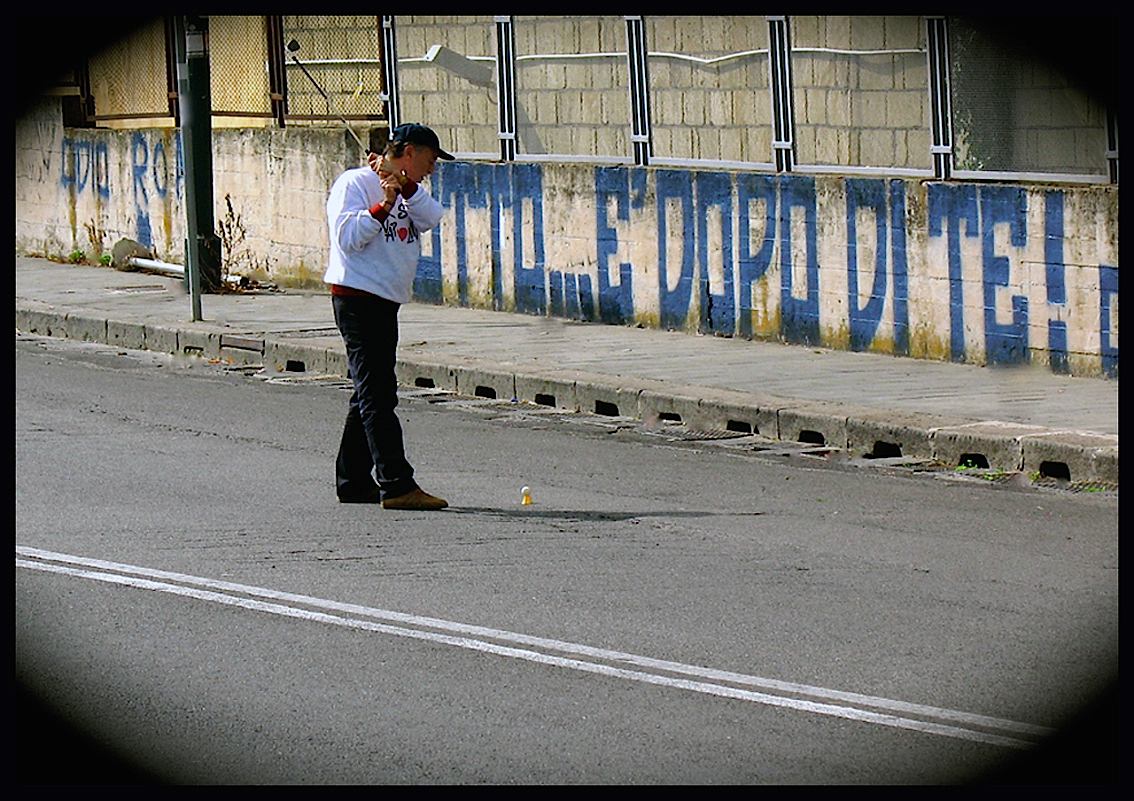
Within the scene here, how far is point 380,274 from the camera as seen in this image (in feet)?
28.2

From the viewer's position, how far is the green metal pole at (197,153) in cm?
1534

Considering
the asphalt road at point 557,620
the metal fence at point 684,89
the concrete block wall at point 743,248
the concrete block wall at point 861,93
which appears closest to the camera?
the asphalt road at point 557,620

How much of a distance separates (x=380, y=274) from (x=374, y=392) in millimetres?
552

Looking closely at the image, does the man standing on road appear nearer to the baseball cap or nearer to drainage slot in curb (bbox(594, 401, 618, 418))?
the baseball cap

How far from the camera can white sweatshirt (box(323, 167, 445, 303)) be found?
333 inches

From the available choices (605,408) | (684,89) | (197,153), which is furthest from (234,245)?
(605,408)

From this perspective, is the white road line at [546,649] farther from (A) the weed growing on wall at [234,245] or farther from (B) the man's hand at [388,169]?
(A) the weed growing on wall at [234,245]

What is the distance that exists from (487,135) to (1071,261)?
5988mm

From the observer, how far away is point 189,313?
15.9m

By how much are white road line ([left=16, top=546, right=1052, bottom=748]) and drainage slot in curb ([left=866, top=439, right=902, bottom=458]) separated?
4125mm

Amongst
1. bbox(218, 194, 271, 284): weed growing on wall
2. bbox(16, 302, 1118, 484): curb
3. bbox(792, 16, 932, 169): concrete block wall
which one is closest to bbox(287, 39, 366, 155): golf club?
bbox(218, 194, 271, 284): weed growing on wall

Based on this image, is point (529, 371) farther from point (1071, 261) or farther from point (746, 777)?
point (746, 777)

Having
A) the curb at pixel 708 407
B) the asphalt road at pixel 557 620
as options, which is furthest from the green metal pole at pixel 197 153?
the asphalt road at pixel 557 620

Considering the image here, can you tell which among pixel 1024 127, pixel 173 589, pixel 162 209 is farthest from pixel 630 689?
pixel 162 209
